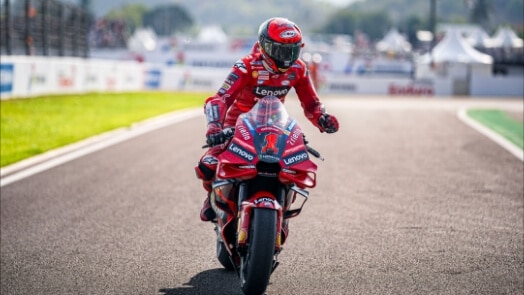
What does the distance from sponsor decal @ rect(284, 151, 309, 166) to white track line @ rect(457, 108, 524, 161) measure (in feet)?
27.4

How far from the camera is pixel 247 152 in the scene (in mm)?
5004

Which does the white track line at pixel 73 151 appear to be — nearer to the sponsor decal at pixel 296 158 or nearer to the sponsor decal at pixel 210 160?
the sponsor decal at pixel 210 160

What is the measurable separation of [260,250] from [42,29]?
23101mm

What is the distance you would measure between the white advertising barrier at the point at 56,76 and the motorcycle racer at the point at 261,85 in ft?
47.2

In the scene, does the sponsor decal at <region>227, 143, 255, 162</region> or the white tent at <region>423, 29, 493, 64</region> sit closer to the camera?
the sponsor decal at <region>227, 143, 255, 162</region>

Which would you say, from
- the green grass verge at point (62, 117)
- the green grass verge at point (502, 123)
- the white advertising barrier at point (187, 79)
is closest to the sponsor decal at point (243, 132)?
the green grass verge at point (62, 117)

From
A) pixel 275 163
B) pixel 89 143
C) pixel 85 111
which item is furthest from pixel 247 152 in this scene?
pixel 85 111

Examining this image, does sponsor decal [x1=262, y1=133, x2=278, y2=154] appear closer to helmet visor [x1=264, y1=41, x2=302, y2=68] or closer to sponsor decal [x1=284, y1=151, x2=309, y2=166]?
sponsor decal [x1=284, y1=151, x2=309, y2=166]

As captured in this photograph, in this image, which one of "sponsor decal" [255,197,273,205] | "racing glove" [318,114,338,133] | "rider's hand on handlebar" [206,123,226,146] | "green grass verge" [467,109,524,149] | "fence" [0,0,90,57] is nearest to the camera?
"sponsor decal" [255,197,273,205]

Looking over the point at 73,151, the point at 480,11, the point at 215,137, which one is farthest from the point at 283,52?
the point at 480,11

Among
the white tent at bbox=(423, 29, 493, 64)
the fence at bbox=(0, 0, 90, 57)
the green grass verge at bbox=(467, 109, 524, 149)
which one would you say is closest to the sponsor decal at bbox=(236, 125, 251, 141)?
the green grass verge at bbox=(467, 109, 524, 149)

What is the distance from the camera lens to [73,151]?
13516 mm

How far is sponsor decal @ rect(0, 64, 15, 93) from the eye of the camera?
19.2m

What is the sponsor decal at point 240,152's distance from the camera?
498 centimetres
